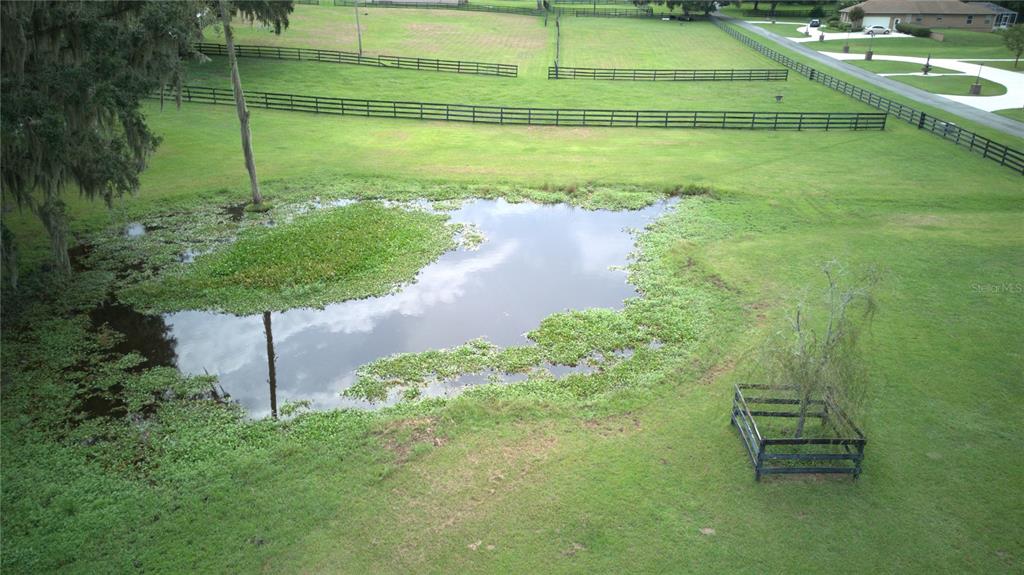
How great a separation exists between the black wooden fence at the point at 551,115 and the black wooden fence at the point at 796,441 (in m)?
28.6

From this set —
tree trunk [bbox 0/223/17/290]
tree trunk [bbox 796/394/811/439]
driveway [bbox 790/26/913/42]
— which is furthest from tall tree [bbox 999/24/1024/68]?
tree trunk [bbox 0/223/17/290]

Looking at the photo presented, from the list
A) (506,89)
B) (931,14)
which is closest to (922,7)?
(931,14)

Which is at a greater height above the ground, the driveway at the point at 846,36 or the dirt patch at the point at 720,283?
the driveway at the point at 846,36

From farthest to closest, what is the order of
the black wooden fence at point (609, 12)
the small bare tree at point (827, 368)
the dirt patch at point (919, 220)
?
the black wooden fence at point (609, 12) < the dirt patch at point (919, 220) < the small bare tree at point (827, 368)

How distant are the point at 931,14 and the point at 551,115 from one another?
66.7 meters

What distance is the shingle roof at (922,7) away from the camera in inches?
3223

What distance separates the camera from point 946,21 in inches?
3275

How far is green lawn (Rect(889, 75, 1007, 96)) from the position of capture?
50500 mm

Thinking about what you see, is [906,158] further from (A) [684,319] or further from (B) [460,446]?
(B) [460,446]

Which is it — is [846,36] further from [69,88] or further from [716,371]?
[69,88]

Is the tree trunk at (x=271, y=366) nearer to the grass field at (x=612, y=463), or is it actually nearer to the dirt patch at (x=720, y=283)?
the grass field at (x=612, y=463)

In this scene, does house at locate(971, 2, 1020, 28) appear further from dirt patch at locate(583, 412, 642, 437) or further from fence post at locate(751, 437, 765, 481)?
fence post at locate(751, 437, 765, 481)

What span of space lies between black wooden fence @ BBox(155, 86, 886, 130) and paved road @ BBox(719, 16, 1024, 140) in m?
6.95

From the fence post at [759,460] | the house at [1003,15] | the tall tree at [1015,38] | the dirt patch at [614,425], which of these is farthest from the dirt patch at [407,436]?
the house at [1003,15]
